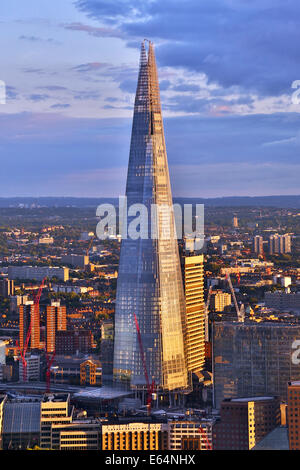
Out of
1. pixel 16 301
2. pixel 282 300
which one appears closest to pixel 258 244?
pixel 282 300

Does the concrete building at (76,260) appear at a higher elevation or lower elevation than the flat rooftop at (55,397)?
higher

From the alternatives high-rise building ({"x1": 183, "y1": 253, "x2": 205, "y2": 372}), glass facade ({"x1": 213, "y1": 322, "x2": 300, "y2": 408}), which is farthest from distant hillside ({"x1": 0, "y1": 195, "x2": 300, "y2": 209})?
glass facade ({"x1": 213, "y1": 322, "x2": 300, "y2": 408})

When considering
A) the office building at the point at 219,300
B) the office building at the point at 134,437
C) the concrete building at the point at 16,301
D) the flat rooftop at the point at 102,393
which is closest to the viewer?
the office building at the point at 134,437

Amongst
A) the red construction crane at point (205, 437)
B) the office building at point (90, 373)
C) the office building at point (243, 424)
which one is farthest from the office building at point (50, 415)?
the office building at point (90, 373)

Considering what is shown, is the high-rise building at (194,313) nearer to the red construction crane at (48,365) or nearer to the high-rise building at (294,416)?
the red construction crane at (48,365)

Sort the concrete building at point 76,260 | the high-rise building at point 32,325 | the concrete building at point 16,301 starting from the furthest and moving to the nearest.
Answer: the concrete building at point 76,260 → the concrete building at point 16,301 → the high-rise building at point 32,325

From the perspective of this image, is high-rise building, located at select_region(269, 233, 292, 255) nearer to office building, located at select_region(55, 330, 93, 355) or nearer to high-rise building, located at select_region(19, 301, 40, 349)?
high-rise building, located at select_region(19, 301, 40, 349)

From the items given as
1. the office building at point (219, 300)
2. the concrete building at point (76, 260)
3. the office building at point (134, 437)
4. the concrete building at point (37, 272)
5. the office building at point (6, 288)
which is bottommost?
the office building at point (134, 437)
